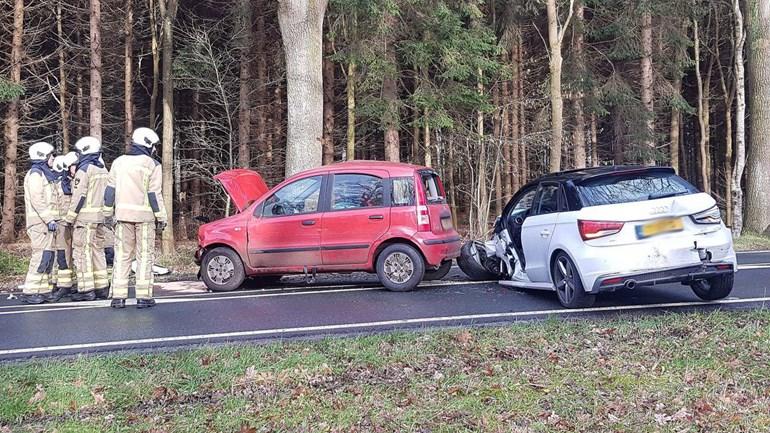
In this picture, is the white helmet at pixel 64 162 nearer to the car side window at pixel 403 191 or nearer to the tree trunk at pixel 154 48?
the car side window at pixel 403 191

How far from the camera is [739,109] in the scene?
60.8ft

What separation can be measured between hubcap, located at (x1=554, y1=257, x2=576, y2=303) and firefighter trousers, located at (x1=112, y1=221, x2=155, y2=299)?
17.2ft

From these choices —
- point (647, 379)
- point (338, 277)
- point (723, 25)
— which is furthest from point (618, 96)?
point (647, 379)

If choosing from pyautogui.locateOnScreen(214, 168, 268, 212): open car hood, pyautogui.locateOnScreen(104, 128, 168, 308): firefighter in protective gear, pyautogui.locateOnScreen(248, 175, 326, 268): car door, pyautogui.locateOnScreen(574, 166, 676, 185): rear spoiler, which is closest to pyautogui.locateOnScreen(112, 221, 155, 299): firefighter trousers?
pyautogui.locateOnScreen(104, 128, 168, 308): firefighter in protective gear

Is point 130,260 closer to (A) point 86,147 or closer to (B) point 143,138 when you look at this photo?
(B) point 143,138

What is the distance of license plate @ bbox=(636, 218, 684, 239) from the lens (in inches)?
265

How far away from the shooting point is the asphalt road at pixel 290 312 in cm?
650

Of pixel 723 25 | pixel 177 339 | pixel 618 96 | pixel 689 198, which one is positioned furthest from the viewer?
pixel 723 25

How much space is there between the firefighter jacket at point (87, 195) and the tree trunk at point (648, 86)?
17018 millimetres

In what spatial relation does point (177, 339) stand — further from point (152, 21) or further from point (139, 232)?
point (152, 21)

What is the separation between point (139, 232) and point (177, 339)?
2375 millimetres

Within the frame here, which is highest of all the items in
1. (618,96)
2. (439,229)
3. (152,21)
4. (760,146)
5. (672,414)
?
(152,21)

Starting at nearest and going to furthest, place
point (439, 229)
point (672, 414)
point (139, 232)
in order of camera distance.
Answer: point (672, 414)
point (139, 232)
point (439, 229)

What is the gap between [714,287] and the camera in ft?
24.7
